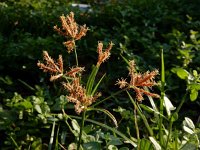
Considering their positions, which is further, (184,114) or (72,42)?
(184,114)

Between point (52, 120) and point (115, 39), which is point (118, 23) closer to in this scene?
point (115, 39)

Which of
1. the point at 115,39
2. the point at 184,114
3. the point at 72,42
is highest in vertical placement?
the point at 72,42

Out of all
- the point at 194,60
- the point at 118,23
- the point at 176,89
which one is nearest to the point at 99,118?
the point at 176,89

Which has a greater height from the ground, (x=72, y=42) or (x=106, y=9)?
(x=72, y=42)

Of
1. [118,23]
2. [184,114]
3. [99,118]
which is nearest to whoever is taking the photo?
[99,118]

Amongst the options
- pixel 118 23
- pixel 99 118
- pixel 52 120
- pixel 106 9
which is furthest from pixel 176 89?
pixel 106 9

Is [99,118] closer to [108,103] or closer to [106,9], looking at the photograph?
[108,103]

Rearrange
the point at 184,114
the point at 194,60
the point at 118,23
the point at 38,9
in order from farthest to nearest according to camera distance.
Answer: the point at 38,9 < the point at 118,23 < the point at 194,60 < the point at 184,114
